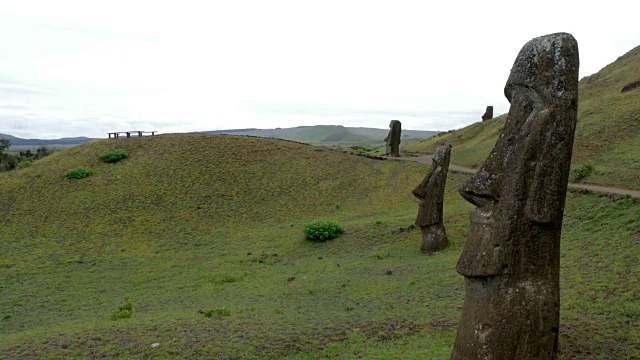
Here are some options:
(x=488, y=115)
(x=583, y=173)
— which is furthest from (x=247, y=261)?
(x=488, y=115)

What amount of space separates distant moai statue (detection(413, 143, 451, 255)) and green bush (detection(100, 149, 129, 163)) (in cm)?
2577

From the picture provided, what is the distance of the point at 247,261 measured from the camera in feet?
64.1

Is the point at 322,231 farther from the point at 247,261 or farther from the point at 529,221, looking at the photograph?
the point at 529,221

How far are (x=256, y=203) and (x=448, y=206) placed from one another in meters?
11.7

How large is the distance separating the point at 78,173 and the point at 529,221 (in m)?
32.4

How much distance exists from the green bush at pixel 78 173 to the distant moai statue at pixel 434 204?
24504 millimetres

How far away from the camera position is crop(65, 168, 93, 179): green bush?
3184 centimetres

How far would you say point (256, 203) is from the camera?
28969 millimetres

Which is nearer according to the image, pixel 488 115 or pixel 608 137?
pixel 608 137

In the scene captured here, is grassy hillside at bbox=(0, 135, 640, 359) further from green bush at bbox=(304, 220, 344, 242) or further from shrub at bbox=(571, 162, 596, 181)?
shrub at bbox=(571, 162, 596, 181)

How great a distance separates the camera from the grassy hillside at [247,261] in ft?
30.5

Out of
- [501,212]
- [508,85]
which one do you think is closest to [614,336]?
[501,212]

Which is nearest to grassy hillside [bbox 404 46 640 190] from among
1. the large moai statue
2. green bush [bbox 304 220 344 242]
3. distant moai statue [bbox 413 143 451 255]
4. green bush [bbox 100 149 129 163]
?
distant moai statue [bbox 413 143 451 255]

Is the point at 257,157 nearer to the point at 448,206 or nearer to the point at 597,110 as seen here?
the point at 448,206
